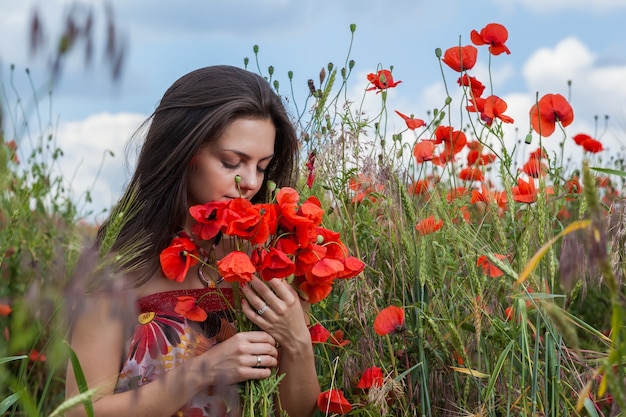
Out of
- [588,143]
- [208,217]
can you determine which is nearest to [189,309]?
[208,217]

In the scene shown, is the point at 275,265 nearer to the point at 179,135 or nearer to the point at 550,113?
the point at 179,135

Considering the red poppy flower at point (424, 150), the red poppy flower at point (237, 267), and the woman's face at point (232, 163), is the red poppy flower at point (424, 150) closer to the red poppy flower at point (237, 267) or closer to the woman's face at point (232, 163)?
the woman's face at point (232, 163)

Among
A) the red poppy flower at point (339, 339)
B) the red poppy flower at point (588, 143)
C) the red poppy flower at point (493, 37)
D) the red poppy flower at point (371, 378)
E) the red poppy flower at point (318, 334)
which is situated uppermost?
the red poppy flower at point (493, 37)

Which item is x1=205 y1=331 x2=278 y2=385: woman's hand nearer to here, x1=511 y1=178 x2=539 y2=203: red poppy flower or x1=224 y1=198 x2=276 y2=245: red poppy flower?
x1=224 y1=198 x2=276 y2=245: red poppy flower

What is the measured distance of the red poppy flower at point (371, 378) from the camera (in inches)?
71.3

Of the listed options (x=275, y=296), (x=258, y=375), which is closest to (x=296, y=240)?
(x=275, y=296)

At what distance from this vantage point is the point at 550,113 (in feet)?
6.97

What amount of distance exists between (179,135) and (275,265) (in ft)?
2.17

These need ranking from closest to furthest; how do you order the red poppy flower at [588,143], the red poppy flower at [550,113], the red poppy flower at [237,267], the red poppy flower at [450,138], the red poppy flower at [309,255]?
the red poppy flower at [237,267] → the red poppy flower at [309,255] → the red poppy flower at [550,113] → the red poppy flower at [450,138] → the red poppy flower at [588,143]

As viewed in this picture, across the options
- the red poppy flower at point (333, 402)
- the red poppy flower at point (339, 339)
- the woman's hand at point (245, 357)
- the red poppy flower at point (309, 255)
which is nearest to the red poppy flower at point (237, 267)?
the red poppy flower at point (309, 255)

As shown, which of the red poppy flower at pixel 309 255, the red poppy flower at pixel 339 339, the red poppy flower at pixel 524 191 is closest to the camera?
the red poppy flower at pixel 309 255

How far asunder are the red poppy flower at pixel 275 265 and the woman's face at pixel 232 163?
34cm

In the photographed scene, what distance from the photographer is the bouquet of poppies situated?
1.43 metres

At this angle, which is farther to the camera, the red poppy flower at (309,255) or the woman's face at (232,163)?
the woman's face at (232,163)
